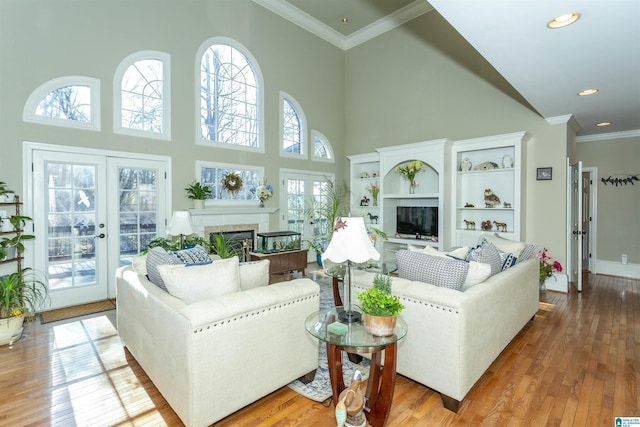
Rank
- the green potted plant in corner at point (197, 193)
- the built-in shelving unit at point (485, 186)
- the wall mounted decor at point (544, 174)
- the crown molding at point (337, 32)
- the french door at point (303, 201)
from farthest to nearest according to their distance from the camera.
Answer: the french door at point (303, 201) < the crown molding at point (337, 32) < the green potted plant in corner at point (197, 193) < the built-in shelving unit at point (485, 186) < the wall mounted decor at point (544, 174)

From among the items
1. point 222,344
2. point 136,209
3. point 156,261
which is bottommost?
point 222,344

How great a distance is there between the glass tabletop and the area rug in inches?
128

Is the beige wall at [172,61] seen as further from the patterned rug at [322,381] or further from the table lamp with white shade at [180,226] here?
the patterned rug at [322,381]

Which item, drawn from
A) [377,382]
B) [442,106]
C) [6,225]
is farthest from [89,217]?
[442,106]

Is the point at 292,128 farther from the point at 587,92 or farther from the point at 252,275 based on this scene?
the point at 252,275

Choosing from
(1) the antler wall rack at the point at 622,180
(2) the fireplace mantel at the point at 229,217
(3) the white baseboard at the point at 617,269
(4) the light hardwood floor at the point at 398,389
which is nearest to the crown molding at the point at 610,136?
(1) the antler wall rack at the point at 622,180

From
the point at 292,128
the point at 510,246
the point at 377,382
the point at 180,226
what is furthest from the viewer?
the point at 292,128

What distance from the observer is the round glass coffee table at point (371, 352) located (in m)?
1.65

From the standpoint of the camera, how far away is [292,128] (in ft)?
21.7

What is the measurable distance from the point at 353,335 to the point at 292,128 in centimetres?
549

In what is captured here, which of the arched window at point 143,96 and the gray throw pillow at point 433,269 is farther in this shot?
the arched window at point 143,96

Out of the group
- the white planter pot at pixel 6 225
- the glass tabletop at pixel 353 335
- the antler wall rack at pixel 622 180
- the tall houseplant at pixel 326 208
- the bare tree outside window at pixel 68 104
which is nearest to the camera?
the glass tabletop at pixel 353 335

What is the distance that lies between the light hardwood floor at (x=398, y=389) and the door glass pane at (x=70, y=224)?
34.8 inches

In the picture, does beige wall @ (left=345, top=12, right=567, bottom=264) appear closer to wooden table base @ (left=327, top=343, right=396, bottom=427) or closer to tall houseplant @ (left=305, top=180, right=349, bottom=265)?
tall houseplant @ (left=305, top=180, right=349, bottom=265)
